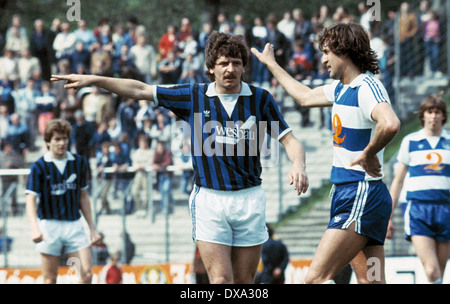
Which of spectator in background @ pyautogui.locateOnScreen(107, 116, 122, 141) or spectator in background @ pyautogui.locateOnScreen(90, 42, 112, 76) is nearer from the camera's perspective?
spectator in background @ pyautogui.locateOnScreen(107, 116, 122, 141)

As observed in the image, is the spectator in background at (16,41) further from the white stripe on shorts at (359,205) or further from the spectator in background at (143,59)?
the white stripe on shorts at (359,205)

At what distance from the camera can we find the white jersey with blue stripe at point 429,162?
8016 mm

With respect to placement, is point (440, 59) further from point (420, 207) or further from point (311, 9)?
point (311, 9)

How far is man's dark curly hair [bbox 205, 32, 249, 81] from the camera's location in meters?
5.76

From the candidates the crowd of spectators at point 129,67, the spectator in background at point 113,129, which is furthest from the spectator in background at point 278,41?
the spectator in background at point 113,129

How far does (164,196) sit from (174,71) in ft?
11.9

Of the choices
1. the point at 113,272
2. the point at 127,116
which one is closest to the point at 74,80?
the point at 113,272

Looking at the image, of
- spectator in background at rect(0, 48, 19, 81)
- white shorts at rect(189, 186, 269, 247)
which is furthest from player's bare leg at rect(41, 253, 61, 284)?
spectator in background at rect(0, 48, 19, 81)

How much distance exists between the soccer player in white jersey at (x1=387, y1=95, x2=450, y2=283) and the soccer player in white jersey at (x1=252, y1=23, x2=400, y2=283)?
254 centimetres

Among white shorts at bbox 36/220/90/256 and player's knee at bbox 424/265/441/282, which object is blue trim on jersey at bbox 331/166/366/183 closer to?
player's knee at bbox 424/265/441/282

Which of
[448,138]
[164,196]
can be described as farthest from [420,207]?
[164,196]

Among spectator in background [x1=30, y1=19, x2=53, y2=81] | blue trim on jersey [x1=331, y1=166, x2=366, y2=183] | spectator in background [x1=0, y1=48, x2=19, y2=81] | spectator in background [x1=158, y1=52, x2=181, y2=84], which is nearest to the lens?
blue trim on jersey [x1=331, y1=166, x2=366, y2=183]
